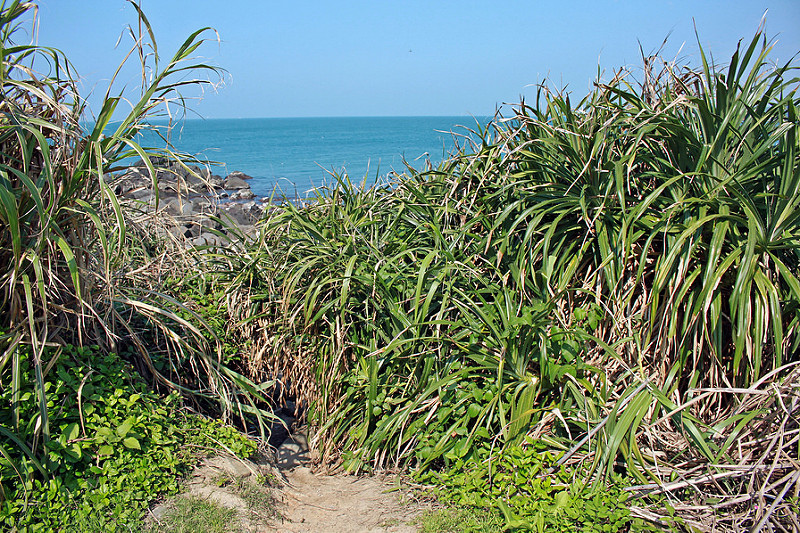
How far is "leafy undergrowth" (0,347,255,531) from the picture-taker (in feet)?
8.20

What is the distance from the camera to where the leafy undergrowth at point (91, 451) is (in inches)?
98.4

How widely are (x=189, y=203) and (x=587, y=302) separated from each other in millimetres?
11295

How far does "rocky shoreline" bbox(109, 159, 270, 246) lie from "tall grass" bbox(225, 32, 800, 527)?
0.81 metres

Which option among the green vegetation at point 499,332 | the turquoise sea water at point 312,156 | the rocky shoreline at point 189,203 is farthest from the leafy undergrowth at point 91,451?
the turquoise sea water at point 312,156


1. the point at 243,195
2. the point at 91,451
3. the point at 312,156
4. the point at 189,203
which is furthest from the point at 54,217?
the point at 312,156

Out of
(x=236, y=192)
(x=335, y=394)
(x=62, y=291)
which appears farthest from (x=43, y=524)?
(x=236, y=192)

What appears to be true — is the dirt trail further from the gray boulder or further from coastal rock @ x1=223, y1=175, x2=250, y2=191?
coastal rock @ x1=223, y1=175, x2=250, y2=191

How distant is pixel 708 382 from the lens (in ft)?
10.0

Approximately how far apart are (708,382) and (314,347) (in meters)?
2.35

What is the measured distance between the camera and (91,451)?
2.74 meters

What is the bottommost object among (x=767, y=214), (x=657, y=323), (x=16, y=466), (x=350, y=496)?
(x=350, y=496)

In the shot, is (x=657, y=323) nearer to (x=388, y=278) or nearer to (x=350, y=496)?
(x=388, y=278)

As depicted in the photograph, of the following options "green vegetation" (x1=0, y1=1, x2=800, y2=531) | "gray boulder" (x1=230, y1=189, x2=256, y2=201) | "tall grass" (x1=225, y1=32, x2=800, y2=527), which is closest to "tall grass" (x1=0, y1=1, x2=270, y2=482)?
"green vegetation" (x1=0, y1=1, x2=800, y2=531)

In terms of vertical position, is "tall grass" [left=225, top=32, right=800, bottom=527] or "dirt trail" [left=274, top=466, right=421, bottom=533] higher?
"tall grass" [left=225, top=32, right=800, bottom=527]
